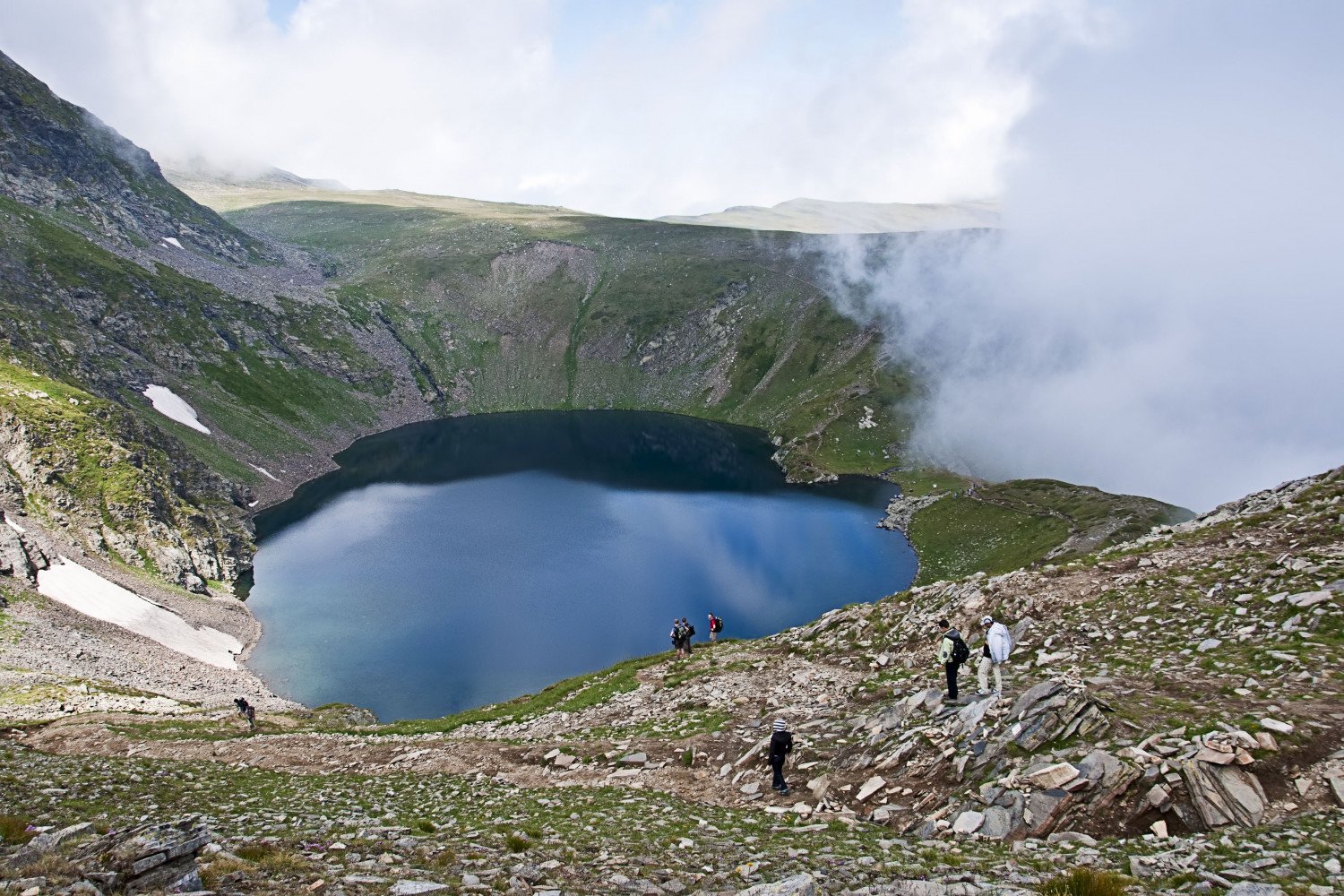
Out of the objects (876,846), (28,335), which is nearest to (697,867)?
(876,846)

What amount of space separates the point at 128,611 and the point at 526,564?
39919 mm

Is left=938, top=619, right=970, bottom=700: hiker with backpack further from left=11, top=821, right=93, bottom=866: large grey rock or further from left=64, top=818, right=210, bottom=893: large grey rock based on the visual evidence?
left=11, top=821, right=93, bottom=866: large grey rock

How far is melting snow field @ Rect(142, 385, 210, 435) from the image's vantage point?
398 ft

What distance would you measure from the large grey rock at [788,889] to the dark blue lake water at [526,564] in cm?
4971

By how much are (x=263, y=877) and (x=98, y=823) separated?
6.38 m

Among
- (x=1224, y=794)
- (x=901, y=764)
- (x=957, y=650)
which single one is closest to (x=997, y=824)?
(x=901, y=764)

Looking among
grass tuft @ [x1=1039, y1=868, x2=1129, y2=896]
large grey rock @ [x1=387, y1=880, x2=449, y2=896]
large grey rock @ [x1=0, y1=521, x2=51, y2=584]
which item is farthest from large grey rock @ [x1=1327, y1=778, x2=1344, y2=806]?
large grey rock @ [x1=0, y1=521, x2=51, y2=584]

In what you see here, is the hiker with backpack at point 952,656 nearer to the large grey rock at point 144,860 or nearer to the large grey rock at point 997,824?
the large grey rock at point 997,824

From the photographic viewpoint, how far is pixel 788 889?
10.6 meters

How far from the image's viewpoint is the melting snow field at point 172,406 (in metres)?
121

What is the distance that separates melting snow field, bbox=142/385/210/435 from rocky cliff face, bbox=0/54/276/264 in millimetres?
67550

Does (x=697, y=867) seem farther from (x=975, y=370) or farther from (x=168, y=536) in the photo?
(x=975, y=370)

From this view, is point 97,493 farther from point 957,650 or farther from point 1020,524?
point 1020,524

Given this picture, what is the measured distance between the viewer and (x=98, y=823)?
1398 centimetres
